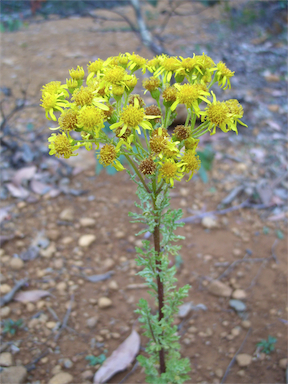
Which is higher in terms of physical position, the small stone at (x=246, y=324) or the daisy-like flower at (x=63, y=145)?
the daisy-like flower at (x=63, y=145)

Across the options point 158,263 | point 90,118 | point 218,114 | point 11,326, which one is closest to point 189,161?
point 218,114

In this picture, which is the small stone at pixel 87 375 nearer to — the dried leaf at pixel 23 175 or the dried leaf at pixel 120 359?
the dried leaf at pixel 120 359

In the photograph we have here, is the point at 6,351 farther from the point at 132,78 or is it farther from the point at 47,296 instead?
the point at 132,78

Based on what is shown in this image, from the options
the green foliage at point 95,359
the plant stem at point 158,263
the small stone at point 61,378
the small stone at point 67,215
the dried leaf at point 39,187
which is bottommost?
the green foliage at point 95,359

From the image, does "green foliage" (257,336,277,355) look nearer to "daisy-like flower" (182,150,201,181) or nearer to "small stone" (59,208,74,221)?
"daisy-like flower" (182,150,201,181)

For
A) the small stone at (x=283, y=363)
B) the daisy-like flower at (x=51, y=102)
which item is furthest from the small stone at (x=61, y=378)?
the daisy-like flower at (x=51, y=102)

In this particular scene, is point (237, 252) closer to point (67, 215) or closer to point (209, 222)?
point (209, 222)
